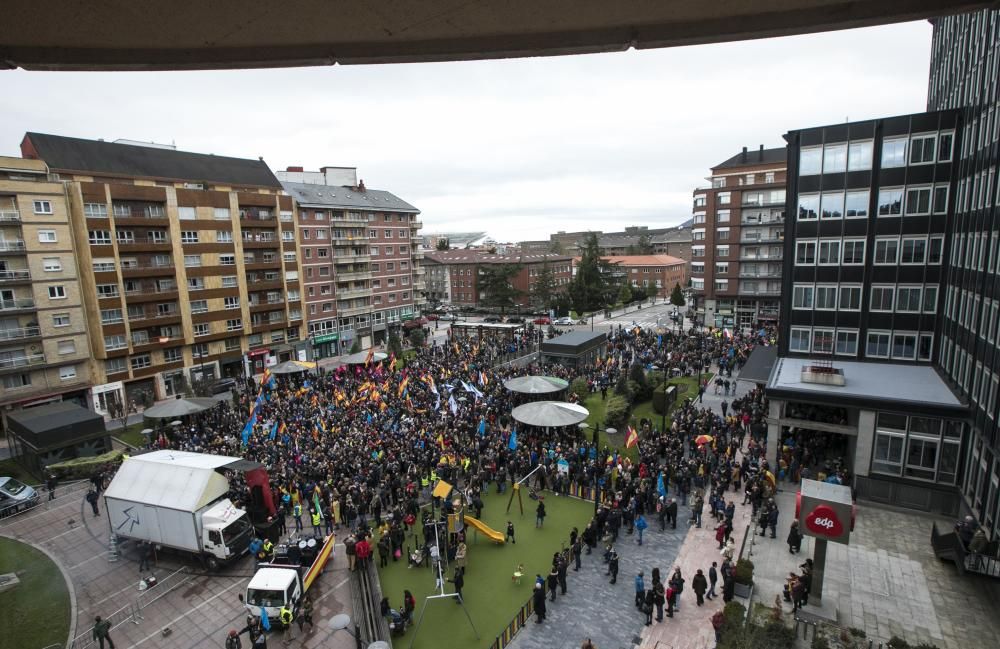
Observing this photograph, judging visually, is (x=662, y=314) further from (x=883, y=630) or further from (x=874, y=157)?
(x=883, y=630)

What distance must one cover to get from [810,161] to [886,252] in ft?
20.2

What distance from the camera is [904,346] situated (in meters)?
26.7

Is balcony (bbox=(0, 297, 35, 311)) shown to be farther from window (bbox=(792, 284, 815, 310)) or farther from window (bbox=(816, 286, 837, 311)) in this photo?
window (bbox=(816, 286, 837, 311))

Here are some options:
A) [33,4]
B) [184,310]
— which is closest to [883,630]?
[33,4]

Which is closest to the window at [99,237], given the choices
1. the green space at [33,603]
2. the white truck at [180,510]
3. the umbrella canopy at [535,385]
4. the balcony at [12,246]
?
the balcony at [12,246]

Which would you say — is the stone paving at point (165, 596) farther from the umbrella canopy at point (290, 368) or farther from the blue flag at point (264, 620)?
the umbrella canopy at point (290, 368)

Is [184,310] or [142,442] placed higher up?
[184,310]

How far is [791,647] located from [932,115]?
2537 centimetres

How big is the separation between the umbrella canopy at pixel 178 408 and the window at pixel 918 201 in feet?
131

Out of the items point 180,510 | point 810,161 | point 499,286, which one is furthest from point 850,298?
point 499,286

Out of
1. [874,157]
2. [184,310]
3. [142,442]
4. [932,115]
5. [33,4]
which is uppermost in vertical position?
[932,115]

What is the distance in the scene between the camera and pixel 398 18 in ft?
10.8

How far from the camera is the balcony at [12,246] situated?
34.1 metres

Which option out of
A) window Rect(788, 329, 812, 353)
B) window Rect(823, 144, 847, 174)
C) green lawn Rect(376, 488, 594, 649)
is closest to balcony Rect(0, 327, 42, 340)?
green lawn Rect(376, 488, 594, 649)
